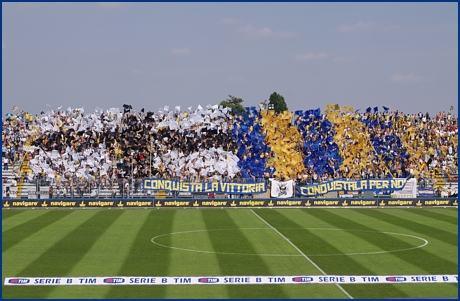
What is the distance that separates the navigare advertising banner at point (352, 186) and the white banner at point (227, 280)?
29.7m

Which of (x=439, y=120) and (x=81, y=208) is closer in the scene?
(x=81, y=208)

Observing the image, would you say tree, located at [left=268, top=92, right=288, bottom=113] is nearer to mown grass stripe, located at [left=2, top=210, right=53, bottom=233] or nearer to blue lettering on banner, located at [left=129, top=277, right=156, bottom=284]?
mown grass stripe, located at [left=2, top=210, right=53, bottom=233]

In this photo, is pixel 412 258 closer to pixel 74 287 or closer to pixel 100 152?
pixel 74 287

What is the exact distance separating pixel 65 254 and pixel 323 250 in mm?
9778

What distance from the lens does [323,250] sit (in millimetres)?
27469

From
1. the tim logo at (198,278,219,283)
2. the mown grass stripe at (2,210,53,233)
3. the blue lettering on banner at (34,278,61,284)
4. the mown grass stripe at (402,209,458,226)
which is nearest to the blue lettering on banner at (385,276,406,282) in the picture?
the tim logo at (198,278,219,283)

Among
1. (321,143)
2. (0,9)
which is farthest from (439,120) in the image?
(0,9)

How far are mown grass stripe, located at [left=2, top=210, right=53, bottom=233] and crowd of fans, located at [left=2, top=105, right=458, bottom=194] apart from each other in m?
5.93

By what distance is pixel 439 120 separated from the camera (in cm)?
6309

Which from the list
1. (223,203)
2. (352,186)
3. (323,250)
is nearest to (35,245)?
(323,250)

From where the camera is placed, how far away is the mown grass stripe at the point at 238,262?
1986 centimetres

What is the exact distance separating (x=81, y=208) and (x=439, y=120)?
33504 millimetres

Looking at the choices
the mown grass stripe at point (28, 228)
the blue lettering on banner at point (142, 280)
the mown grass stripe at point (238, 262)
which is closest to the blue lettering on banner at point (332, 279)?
the mown grass stripe at point (238, 262)

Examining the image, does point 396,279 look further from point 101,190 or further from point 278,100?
point 278,100
